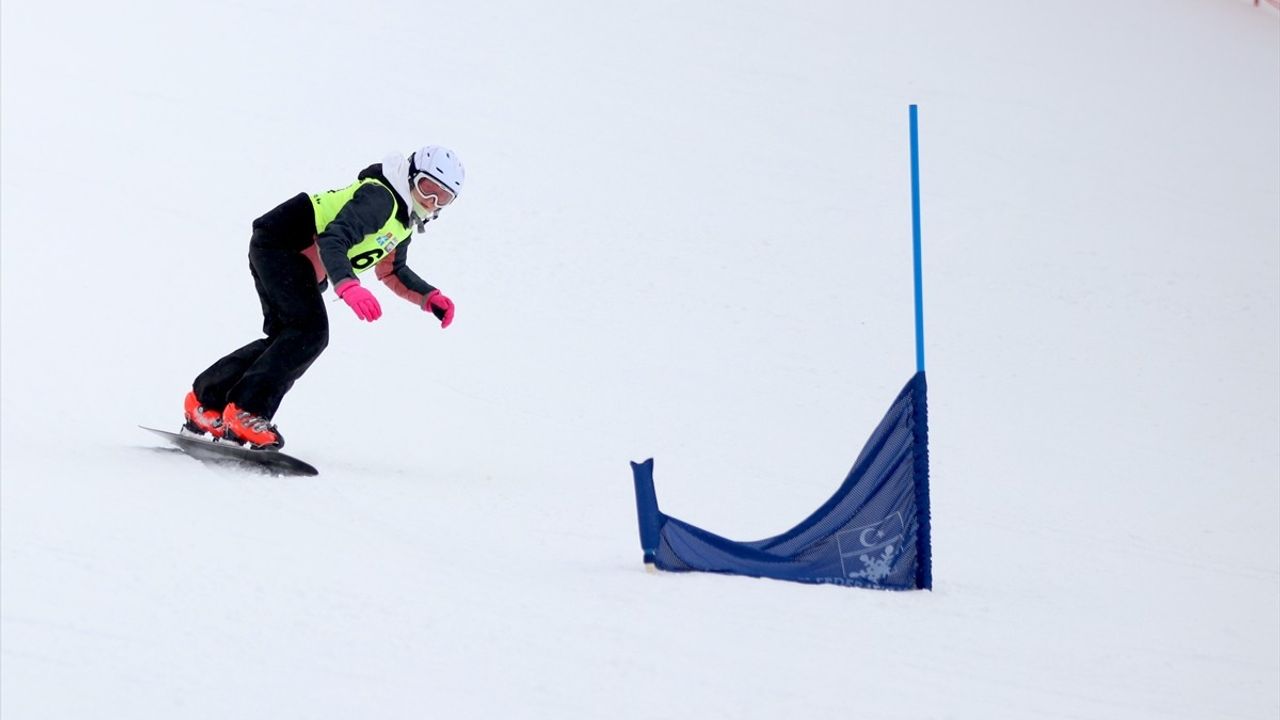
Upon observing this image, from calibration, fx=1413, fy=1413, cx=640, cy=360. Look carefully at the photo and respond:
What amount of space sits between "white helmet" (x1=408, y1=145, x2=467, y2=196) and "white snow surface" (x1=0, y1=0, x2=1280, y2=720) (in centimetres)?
117

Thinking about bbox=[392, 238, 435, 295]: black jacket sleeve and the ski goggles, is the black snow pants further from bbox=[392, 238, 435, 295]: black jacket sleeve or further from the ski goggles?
the ski goggles

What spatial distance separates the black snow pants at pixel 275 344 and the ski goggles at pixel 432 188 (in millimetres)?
534

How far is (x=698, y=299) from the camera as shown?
961 cm

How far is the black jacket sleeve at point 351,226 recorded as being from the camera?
5.05 metres

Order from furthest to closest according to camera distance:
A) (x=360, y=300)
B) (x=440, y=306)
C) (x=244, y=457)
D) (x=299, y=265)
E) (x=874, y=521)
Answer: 1. (x=440, y=306)
2. (x=299, y=265)
3. (x=244, y=457)
4. (x=360, y=300)
5. (x=874, y=521)

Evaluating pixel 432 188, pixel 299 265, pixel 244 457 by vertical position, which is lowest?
pixel 244 457

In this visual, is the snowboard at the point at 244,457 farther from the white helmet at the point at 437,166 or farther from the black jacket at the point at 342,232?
the white helmet at the point at 437,166

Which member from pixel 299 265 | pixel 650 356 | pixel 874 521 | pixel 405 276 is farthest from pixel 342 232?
pixel 650 356

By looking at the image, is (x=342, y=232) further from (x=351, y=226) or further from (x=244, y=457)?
(x=244, y=457)

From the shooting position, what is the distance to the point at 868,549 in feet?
15.0

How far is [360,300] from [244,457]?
2.47 feet

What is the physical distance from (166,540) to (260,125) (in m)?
8.96

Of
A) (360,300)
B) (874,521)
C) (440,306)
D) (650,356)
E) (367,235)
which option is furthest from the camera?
(650,356)

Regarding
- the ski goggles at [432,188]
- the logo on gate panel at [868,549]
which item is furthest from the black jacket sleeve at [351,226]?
the logo on gate panel at [868,549]
